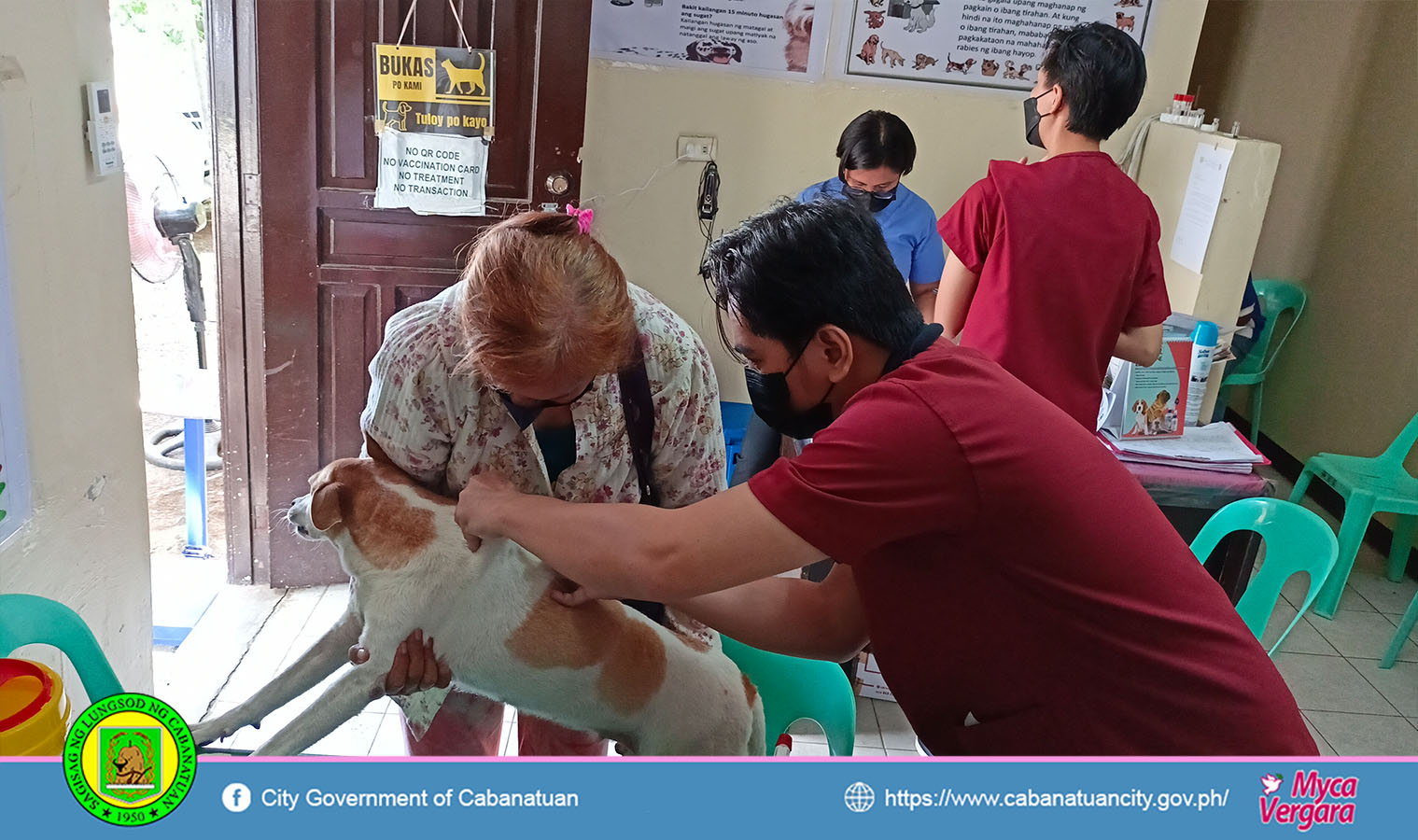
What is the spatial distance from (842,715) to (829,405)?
1.74ft

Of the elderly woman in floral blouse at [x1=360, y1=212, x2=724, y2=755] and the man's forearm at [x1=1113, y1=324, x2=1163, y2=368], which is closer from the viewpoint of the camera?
the elderly woman in floral blouse at [x1=360, y1=212, x2=724, y2=755]

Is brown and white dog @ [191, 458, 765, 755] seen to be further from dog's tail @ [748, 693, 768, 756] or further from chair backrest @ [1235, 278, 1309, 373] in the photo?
chair backrest @ [1235, 278, 1309, 373]

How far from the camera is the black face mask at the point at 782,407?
103cm

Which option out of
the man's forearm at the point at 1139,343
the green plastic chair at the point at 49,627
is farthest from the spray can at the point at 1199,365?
the green plastic chair at the point at 49,627

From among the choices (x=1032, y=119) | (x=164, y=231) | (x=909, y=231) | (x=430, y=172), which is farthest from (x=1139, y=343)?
(x=164, y=231)

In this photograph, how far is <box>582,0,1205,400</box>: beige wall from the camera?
306 cm

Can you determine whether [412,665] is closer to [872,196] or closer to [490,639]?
[490,639]

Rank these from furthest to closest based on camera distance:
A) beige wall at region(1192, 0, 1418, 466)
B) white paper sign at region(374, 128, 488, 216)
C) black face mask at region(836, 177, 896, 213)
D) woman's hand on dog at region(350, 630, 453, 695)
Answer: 1. beige wall at region(1192, 0, 1418, 466)
2. black face mask at region(836, 177, 896, 213)
3. white paper sign at region(374, 128, 488, 216)
4. woman's hand on dog at region(350, 630, 453, 695)

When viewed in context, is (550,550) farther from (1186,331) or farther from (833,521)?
(1186,331)

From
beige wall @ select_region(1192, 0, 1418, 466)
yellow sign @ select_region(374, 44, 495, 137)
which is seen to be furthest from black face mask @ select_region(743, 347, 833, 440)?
beige wall @ select_region(1192, 0, 1418, 466)

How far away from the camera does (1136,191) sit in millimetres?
1863
